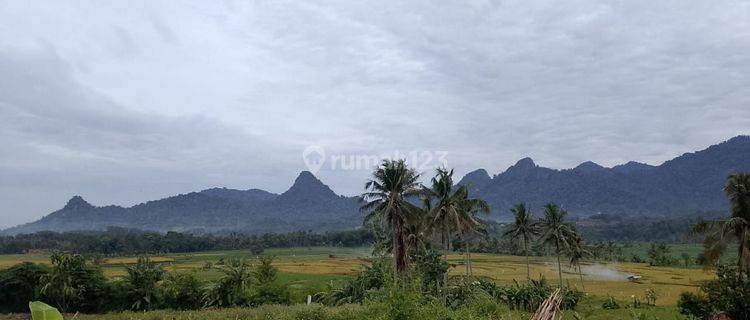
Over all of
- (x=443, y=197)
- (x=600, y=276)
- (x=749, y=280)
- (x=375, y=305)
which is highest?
(x=443, y=197)

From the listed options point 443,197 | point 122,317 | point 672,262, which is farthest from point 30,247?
point 672,262

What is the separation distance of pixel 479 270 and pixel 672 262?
38180 mm

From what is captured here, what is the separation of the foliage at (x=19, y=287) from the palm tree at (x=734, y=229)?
173 ft

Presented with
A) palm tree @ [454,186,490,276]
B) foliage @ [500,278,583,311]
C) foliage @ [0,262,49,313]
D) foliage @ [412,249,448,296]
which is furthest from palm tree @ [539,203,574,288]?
foliage @ [0,262,49,313]

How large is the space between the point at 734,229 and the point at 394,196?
20.8m

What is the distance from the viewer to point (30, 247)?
136875 millimetres

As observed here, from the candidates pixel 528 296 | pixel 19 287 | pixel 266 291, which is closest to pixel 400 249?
pixel 528 296

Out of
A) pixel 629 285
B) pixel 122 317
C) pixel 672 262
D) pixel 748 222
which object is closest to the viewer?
pixel 748 222

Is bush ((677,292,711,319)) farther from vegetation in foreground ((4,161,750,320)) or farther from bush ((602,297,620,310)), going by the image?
bush ((602,297,620,310))

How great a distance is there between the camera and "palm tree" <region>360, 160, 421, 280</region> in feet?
120

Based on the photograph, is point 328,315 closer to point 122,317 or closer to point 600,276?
point 122,317

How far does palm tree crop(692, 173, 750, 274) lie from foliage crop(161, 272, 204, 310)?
39.2m

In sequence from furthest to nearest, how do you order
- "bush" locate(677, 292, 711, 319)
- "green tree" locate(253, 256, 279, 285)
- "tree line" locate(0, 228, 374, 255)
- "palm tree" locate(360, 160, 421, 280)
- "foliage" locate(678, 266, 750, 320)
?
"tree line" locate(0, 228, 374, 255) < "green tree" locate(253, 256, 279, 285) < "palm tree" locate(360, 160, 421, 280) < "bush" locate(677, 292, 711, 319) < "foliage" locate(678, 266, 750, 320)

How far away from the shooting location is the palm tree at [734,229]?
990 inches
